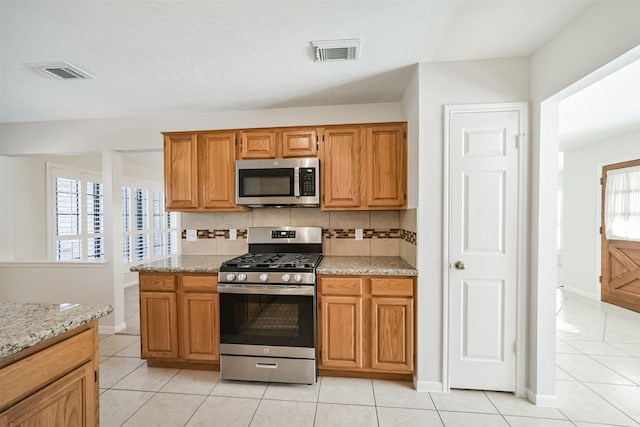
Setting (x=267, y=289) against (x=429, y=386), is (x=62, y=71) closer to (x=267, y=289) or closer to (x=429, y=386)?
(x=267, y=289)

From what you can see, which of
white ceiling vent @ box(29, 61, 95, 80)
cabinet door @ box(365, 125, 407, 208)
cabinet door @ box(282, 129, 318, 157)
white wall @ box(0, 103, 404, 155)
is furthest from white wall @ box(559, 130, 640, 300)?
white ceiling vent @ box(29, 61, 95, 80)

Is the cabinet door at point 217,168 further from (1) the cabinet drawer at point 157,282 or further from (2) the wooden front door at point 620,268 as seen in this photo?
(2) the wooden front door at point 620,268

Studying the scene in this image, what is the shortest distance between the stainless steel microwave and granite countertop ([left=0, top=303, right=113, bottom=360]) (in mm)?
1533

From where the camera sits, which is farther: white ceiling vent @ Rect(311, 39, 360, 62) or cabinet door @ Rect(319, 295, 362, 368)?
cabinet door @ Rect(319, 295, 362, 368)

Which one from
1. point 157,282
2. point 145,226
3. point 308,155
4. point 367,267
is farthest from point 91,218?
point 367,267

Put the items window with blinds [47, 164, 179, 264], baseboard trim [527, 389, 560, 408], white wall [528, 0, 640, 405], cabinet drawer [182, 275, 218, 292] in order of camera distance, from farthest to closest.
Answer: window with blinds [47, 164, 179, 264], cabinet drawer [182, 275, 218, 292], baseboard trim [527, 389, 560, 408], white wall [528, 0, 640, 405]

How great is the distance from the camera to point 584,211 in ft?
15.3

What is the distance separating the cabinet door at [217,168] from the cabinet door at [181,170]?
70mm

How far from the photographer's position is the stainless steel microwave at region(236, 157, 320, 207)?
260 centimetres

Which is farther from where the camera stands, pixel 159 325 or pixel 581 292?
pixel 581 292

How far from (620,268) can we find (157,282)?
6.04 metres

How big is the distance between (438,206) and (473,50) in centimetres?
113

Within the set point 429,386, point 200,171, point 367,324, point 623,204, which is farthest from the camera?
point 623,204

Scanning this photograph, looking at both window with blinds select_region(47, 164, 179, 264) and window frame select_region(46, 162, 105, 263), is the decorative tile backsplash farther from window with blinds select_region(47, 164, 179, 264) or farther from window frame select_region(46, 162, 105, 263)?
window frame select_region(46, 162, 105, 263)
